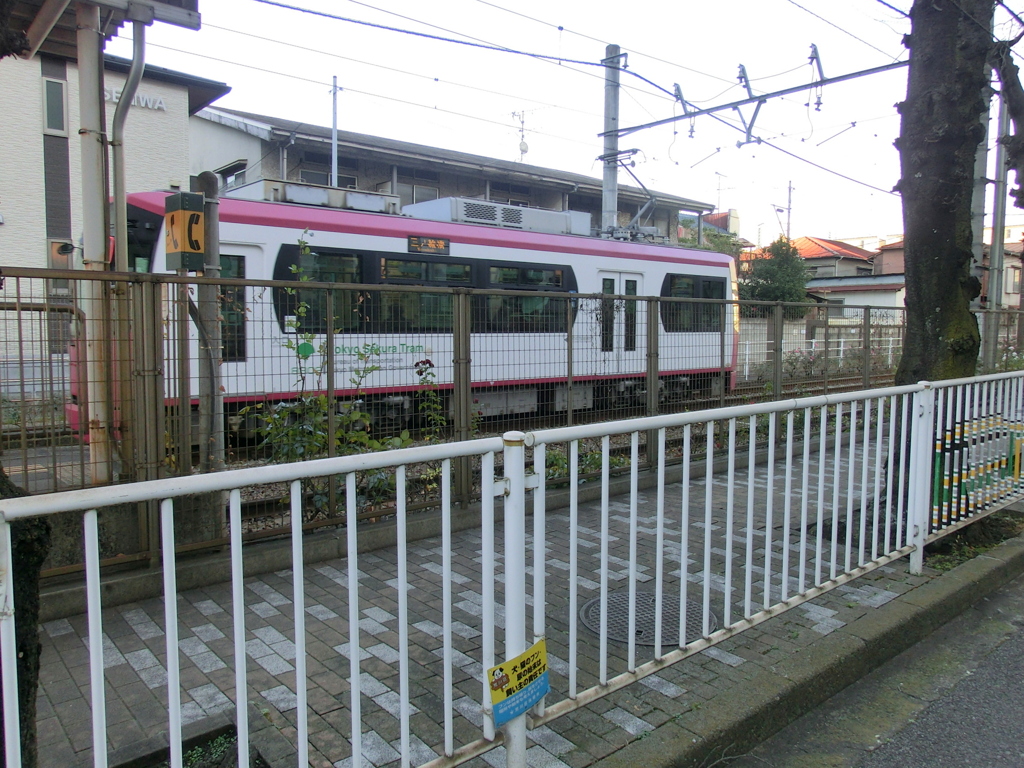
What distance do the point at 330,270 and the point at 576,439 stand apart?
6.26 metres

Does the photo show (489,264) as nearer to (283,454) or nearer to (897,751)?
(283,454)

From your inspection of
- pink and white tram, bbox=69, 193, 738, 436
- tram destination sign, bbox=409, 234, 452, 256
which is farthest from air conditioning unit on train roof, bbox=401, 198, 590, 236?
tram destination sign, bbox=409, 234, 452, 256

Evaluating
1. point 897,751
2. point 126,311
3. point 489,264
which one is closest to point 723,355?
point 489,264

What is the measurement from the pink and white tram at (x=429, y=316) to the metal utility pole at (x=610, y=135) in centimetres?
474

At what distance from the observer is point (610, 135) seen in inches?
566

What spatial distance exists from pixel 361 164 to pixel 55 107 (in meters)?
7.98

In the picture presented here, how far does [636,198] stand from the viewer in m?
28.5

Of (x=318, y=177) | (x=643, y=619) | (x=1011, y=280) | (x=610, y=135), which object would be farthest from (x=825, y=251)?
(x=643, y=619)

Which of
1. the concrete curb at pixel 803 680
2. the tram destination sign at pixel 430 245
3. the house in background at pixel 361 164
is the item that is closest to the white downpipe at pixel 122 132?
the tram destination sign at pixel 430 245

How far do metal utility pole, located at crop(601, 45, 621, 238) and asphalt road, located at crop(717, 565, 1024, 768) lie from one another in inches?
443

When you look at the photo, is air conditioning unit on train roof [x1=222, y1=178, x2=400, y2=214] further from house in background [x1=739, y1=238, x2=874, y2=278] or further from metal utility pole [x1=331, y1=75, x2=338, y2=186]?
house in background [x1=739, y1=238, x2=874, y2=278]

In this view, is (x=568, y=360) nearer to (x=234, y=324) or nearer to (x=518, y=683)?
(x=234, y=324)

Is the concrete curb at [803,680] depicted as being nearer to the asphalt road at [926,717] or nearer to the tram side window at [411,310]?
the asphalt road at [926,717]

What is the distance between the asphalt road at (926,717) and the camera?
2736 mm
